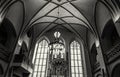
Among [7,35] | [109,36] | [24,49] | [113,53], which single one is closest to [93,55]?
[109,36]

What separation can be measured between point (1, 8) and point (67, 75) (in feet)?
31.5

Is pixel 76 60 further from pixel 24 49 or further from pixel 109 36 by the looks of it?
pixel 24 49

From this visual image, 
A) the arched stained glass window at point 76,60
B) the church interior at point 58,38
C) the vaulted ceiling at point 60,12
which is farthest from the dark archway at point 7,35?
the arched stained glass window at point 76,60

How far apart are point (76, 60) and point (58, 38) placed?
6.42m

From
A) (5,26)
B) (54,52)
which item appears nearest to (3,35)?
(5,26)

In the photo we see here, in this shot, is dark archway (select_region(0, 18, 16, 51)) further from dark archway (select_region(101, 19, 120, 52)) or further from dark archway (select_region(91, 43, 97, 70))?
dark archway (select_region(91, 43, 97, 70))

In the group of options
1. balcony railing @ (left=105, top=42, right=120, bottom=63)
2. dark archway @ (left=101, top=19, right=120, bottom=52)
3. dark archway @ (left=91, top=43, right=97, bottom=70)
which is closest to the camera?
balcony railing @ (left=105, top=42, right=120, bottom=63)

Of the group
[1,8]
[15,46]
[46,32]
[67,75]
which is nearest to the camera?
[1,8]

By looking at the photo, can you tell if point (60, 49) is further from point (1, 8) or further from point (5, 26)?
point (5, 26)

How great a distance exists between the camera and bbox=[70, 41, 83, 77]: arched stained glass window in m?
12.9

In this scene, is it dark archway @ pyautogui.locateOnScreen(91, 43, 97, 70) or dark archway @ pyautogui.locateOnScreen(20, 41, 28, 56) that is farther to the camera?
dark archway @ pyautogui.locateOnScreen(91, 43, 97, 70)

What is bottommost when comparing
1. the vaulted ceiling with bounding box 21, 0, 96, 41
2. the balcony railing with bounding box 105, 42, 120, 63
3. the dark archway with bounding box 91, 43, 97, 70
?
the balcony railing with bounding box 105, 42, 120, 63

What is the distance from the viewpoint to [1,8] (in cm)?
754

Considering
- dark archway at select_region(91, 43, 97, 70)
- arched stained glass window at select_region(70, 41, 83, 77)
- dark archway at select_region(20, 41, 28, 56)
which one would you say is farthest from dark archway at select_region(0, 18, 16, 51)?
dark archway at select_region(91, 43, 97, 70)
